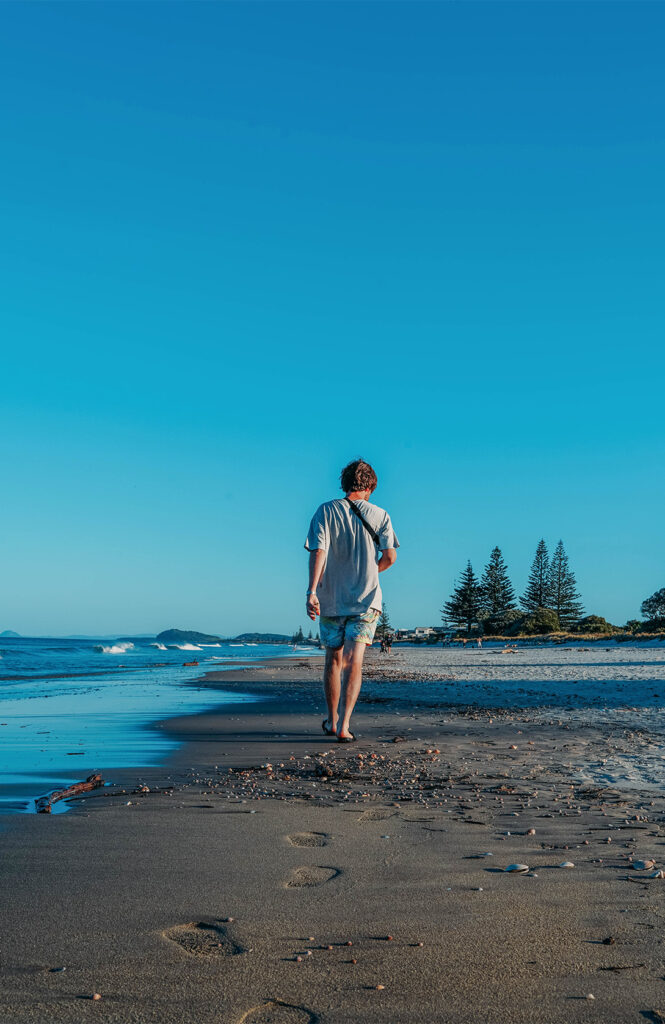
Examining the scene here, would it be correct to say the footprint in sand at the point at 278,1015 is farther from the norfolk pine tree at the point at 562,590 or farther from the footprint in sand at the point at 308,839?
the norfolk pine tree at the point at 562,590

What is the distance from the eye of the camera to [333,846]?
2.91 m

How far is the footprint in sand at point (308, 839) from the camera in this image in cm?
296

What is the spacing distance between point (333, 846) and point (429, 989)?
125 centimetres

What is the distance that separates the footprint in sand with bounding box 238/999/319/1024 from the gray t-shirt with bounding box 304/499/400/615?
4224 mm

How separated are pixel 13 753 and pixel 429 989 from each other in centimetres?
450

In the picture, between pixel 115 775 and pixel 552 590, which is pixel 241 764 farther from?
pixel 552 590

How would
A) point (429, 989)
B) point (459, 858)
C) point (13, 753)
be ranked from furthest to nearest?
point (13, 753), point (459, 858), point (429, 989)

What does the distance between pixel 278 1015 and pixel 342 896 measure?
0.75 m

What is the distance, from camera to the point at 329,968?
1.79 meters

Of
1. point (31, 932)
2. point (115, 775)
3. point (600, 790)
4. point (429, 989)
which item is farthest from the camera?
point (115, 775)

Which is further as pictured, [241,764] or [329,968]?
[241,764]

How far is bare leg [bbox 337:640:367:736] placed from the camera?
18.8 ft

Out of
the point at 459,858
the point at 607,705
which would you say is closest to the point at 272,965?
the point at 459,858

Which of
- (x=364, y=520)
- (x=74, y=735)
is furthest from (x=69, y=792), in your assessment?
(x=364, y=520)
